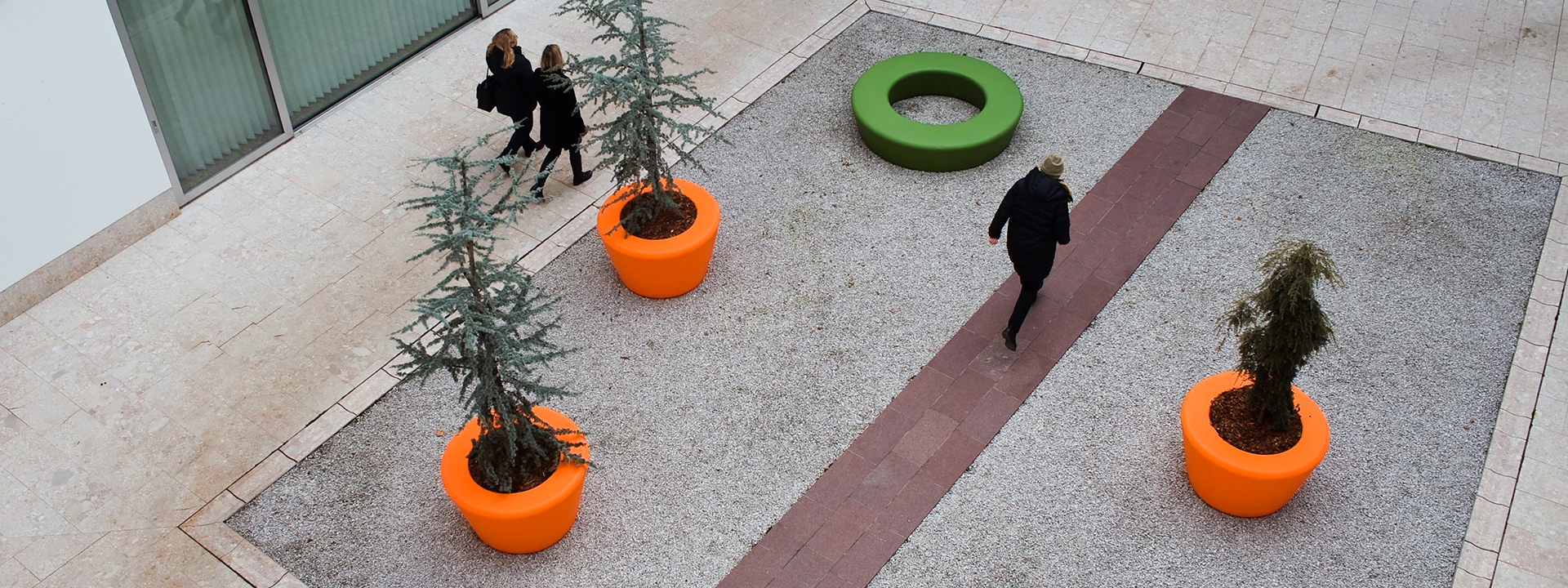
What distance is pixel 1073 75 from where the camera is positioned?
34.1ft

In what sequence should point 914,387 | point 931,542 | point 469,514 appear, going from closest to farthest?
point 469,514
point 931,542
point 914,387

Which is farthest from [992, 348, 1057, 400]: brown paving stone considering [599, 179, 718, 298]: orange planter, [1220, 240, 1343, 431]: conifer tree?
[599, 179, 718, 298]: orange planter

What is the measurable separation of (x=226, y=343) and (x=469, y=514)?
2.80m

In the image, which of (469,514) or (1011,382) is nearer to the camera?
(469,514)

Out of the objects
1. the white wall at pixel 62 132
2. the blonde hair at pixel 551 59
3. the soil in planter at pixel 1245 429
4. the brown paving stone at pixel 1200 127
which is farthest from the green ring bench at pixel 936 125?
the white wall at pixel 62 132

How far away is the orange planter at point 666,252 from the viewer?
7.73 metres

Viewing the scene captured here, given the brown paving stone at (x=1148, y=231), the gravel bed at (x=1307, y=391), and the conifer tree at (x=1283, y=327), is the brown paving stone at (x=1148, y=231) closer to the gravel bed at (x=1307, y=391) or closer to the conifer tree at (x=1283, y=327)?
the gravel bed at (x=1307, y=391)

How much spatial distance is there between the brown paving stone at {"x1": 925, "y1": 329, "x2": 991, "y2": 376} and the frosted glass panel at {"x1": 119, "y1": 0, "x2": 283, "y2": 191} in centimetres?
597

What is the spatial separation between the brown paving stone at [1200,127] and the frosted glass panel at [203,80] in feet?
25.7

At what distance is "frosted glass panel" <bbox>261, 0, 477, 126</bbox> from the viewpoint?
9258 mm

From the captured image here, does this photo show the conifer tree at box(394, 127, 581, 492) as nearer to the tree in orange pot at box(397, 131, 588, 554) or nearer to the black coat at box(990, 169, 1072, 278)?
the tree in orange pot at box(397, 131, 588, 554)

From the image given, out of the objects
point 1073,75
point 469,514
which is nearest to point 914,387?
point 469,514

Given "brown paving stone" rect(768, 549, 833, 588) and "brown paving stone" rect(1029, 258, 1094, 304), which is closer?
"brown paving stone" rect(768, 549, 833, 588)

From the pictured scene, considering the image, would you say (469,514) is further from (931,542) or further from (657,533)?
(931,542)
